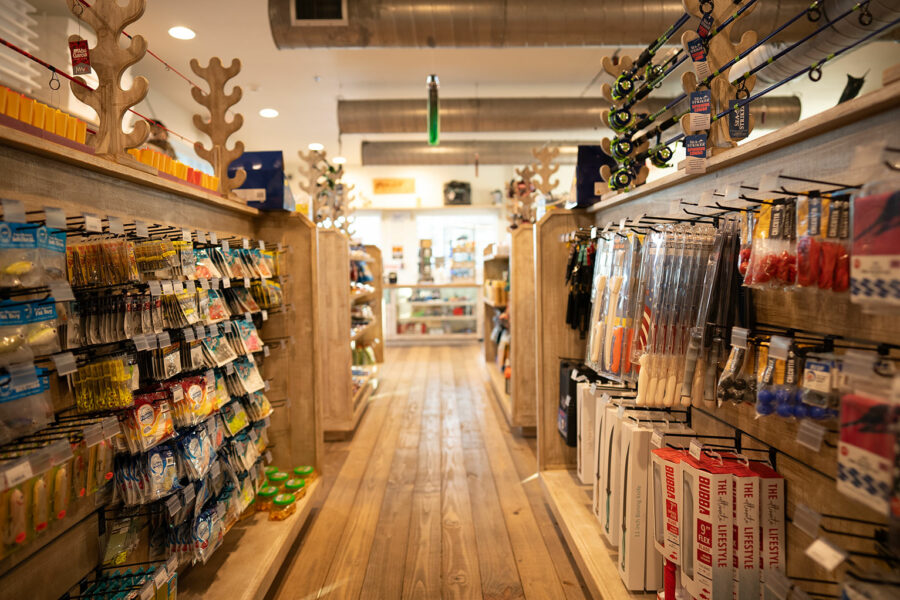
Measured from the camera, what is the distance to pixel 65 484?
4.12 feet

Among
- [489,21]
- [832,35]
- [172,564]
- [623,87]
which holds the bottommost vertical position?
[172,564]

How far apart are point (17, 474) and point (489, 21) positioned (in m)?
3.62

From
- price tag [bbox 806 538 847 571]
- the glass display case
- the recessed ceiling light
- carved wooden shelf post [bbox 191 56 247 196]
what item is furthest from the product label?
the glass display case

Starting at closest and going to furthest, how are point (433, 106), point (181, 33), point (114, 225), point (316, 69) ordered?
point (114, 225), point (433, 106), point (181, 33), point (316, 69)

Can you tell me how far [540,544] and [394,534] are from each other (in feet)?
2.53

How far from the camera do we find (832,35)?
3486 mm

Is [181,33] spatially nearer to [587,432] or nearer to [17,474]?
[17,474]

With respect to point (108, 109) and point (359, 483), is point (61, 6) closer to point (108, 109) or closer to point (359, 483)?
point (108, 109)

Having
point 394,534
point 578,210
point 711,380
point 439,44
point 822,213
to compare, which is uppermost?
point 439,44

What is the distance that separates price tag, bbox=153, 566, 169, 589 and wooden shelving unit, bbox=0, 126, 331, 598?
0.18 meters

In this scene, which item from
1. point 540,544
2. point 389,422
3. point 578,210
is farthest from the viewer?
point 389,422

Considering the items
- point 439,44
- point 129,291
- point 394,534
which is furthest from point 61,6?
point 394,534

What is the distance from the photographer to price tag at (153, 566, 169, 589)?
155cm

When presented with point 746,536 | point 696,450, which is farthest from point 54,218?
point 746,536
